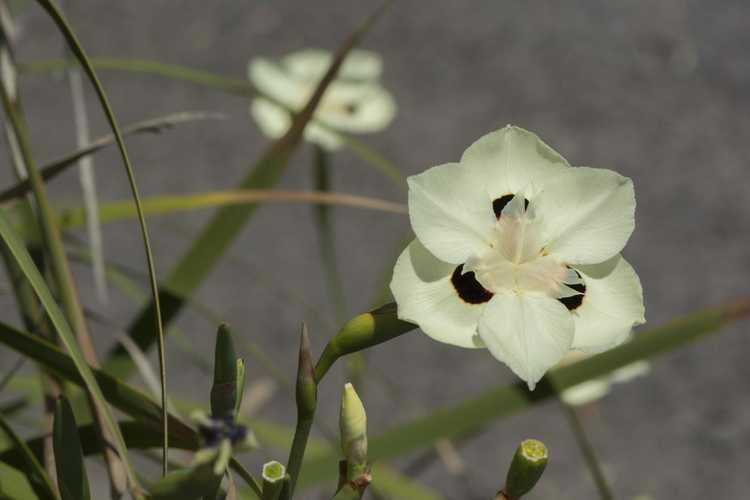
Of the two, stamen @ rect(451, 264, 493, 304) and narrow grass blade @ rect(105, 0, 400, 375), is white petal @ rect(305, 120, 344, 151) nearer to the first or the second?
narrow grass blade @ rect(105, 0, 400, 375)

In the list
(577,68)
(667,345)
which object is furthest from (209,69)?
(667,345)

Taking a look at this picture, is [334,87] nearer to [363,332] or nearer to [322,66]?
[322,66]

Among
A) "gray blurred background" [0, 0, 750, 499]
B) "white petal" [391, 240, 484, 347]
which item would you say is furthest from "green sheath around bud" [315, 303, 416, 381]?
"gray blurred background" [0, 0, 750, 499]

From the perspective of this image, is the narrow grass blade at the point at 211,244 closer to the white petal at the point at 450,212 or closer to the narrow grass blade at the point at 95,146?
the narrow grass blade at the point at 95,146

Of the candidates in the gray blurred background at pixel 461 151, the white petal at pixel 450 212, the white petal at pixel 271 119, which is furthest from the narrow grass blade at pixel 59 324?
the gray blurred background at pixel 461 151

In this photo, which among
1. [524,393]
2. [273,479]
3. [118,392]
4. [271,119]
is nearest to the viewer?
[273,479]

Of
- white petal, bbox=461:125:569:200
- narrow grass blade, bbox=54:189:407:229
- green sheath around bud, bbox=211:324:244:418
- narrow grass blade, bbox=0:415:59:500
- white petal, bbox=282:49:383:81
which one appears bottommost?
narrow grass blade, bbox=0:415:59:500

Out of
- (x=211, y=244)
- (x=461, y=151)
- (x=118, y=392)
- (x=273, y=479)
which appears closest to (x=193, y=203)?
(x=211, y=244)
